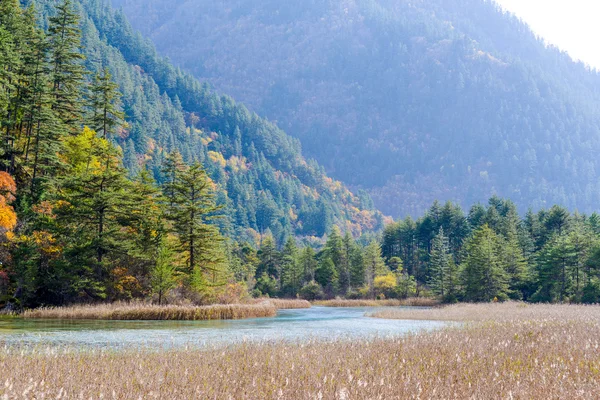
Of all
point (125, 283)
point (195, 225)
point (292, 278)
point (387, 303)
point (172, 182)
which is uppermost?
point (172, 182)

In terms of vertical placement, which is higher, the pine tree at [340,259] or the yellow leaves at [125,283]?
the pine tree at [340,259]

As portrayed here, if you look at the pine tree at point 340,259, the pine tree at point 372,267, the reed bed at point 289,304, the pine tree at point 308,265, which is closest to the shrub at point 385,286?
the pine tree at point 372,267

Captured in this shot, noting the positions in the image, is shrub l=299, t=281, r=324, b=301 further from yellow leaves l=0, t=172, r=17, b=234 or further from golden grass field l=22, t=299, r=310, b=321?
yellow leaves l=0, t=172, r=17, b=234

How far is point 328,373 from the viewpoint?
12.1m

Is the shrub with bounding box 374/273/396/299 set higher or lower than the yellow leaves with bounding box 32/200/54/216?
lower

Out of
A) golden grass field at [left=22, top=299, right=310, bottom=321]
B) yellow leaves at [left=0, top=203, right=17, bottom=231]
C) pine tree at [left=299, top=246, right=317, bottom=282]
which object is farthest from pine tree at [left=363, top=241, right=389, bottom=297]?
yellow leaves at [left=0, top=203, right=17, bottom=231]

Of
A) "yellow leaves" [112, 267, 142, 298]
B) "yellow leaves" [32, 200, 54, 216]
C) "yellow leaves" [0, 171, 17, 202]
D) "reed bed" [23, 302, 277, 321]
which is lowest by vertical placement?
"reed bed" [23, 302, 277, 321]

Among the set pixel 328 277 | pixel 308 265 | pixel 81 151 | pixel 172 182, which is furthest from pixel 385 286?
pixel 81 151

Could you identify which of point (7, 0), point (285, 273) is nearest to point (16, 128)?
point (7, 0)

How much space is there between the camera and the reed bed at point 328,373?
9.96 meters

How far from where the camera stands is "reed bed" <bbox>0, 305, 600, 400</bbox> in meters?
9.96

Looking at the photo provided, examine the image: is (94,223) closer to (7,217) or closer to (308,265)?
(7,217)

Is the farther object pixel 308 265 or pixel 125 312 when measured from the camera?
pixel 308 265

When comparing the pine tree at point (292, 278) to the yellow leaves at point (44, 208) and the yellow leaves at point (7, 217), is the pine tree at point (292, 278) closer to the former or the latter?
the yellow leaves at point (44, 208)
